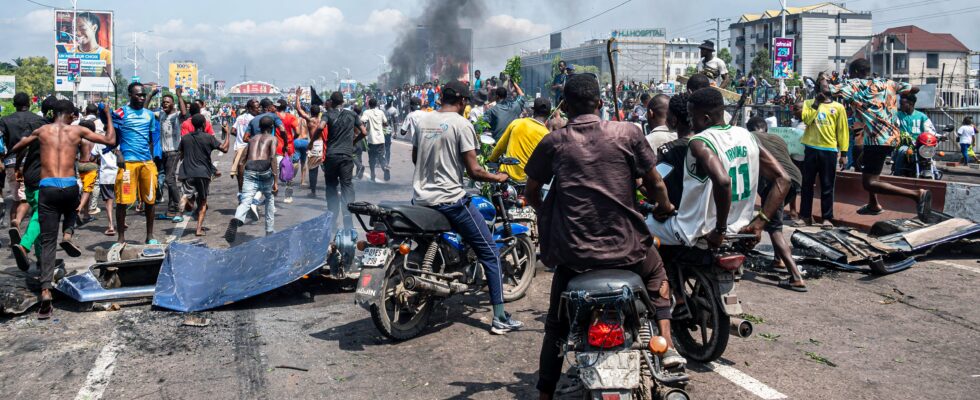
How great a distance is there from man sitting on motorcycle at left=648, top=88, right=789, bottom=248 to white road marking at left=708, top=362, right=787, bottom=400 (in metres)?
0.83

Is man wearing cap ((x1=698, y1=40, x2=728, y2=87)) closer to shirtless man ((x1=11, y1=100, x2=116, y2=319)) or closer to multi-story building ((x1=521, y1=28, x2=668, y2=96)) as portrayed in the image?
shirtless man ((x1=11, y1=100, x2=116, y2=319))

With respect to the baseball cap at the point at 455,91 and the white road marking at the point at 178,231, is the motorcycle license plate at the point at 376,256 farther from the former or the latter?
the white road marking at the point at 178,231

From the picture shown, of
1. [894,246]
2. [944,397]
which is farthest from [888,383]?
[894,246]

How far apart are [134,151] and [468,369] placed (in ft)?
21.9

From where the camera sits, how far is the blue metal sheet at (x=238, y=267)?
696cm

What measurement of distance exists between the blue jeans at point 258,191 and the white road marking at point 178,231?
47.3 inches

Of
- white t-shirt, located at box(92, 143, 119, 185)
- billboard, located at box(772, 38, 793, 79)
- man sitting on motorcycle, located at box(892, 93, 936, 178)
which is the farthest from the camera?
billboard, located at box(772, 38, 793, 79)

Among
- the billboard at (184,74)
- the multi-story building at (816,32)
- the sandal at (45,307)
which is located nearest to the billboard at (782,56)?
the sandal at (45,307)

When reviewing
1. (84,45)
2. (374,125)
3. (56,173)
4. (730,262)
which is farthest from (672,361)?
(84,45)

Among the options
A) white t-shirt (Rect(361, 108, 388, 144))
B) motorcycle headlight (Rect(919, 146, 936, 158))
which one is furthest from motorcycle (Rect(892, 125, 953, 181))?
white t-shirt (Rect(361, 108, 388, 144))

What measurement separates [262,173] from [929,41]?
105831 millimetres

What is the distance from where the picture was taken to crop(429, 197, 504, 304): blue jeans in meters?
6.14

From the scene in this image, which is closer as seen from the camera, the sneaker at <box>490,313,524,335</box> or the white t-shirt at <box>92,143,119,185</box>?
the sneaker at <box>490,313,524,335</box>

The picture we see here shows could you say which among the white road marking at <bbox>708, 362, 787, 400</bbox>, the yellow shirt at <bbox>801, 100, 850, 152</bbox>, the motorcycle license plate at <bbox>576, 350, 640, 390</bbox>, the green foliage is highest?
the green foliage
